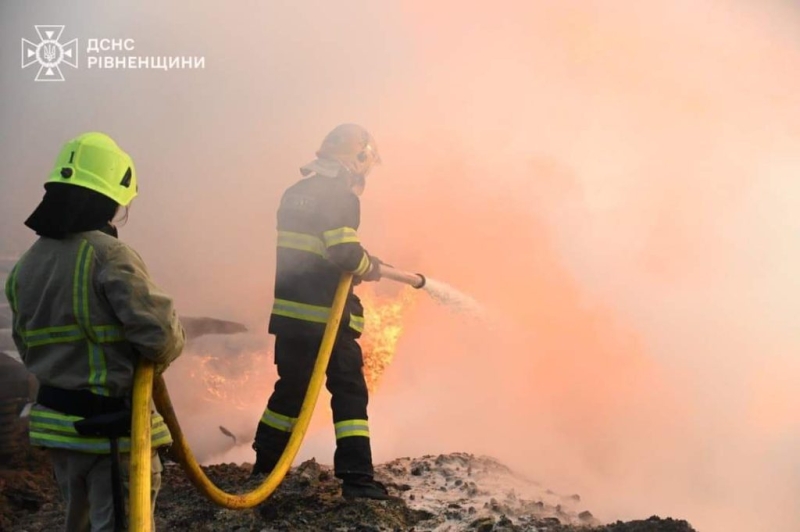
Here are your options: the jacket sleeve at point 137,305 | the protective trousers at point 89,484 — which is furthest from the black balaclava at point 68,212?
the protective trousers at point 89,484

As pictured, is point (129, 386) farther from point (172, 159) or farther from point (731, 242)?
point (731, 242)

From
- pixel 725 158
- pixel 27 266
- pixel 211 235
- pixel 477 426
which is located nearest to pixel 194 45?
pixel 211 235

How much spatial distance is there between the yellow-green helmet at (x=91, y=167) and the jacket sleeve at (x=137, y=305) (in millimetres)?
217

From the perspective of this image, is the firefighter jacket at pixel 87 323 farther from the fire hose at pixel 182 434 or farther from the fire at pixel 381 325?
the fire at pixel 381 325

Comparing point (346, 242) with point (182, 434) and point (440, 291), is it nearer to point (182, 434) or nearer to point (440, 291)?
point (440, 291)

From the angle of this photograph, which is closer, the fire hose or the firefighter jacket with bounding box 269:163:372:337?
the fire hose

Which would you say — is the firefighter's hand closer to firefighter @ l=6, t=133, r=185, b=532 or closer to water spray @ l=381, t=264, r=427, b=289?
firefighter @ l=6, t=133, r=185, b=532

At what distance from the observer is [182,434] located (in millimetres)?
2963

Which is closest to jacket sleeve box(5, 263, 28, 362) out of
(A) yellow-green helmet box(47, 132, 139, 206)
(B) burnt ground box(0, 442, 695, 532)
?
(A) yellow-green helmet box(47, 132, 139, 206)

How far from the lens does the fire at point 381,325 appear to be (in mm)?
4676

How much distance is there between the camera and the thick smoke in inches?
177

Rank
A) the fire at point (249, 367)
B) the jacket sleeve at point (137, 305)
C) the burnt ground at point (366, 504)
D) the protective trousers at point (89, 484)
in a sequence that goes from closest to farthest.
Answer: the jacket sleeve at point (137, 305) → the protective trousers at point (89, 484) → the burnt ground at point (366, 504) → the fire at point (249, 367)

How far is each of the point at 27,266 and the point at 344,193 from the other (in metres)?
1.73

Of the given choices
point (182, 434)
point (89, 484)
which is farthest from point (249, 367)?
point (89, 484)
